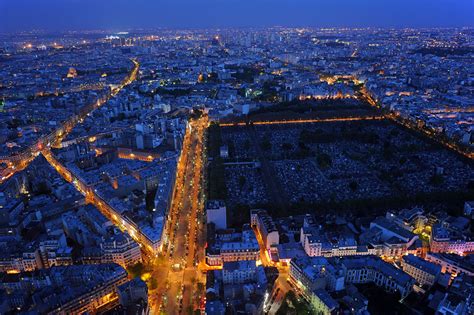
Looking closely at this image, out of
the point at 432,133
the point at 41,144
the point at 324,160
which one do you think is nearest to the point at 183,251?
the point at 324,160

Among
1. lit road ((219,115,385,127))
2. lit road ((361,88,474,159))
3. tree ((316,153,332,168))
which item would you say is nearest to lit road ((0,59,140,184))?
lit road ((219,115,385,127))

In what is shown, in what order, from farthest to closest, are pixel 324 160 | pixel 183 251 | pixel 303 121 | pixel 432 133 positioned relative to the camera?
pixel 303 121
pixel 432 133
pixel 324 160
pixel 183 251

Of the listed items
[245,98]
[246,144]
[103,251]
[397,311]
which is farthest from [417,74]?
[103,251]

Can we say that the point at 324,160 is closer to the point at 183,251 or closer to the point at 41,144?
the point at 183,251

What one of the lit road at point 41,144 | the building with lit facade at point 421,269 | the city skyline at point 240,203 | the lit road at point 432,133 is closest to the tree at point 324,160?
the city skyline at point 240,203

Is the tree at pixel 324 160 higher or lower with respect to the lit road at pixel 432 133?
lower

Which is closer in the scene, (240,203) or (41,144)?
(240,203)

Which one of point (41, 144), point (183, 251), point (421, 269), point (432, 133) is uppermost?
point (432, 133)

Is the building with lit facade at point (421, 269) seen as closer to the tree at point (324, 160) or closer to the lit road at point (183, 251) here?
the lit road at point (183, 251)
